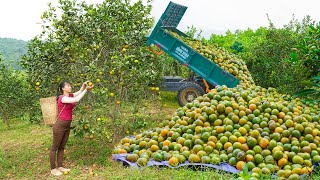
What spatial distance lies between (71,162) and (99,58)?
2.19 meters

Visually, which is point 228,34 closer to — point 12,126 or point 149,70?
point 12,126

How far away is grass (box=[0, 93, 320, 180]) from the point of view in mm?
6215

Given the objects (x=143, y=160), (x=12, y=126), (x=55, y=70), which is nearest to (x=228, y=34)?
(x=12, y=126)

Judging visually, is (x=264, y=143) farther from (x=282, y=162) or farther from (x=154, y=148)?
(x=154, y=148)

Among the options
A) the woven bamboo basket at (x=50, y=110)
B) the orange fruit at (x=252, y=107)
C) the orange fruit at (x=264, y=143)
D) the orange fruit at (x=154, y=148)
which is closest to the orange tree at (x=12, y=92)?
the woven bamboo basket at (x=50, y=110)

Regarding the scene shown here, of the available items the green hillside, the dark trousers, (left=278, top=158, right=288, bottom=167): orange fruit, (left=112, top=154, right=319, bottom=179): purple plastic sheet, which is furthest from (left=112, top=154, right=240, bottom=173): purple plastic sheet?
the green hillside

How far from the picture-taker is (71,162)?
28.3 feet

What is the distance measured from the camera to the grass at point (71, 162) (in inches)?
245

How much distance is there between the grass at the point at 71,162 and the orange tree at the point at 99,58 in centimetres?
64

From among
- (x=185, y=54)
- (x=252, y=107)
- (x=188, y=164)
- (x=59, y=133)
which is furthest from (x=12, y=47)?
(x=188, y=164)

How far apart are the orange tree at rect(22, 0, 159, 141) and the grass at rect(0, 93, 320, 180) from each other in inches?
25.2

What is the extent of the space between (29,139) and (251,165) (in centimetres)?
682

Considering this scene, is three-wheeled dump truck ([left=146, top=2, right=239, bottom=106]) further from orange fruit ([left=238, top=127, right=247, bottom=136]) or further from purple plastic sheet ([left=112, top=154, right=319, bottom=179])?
purple plastic sheet ([left=112, top=154, right=319, bottom=179])

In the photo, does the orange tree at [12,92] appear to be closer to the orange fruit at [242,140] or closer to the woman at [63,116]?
the woman at [63,116]
